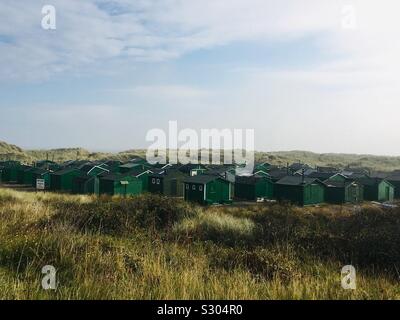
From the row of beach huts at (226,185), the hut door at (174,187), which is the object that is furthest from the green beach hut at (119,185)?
the hut door at (174,187)

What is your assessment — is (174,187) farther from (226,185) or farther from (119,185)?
(226,185)

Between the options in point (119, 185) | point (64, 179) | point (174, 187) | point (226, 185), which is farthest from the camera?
point (64, 179)

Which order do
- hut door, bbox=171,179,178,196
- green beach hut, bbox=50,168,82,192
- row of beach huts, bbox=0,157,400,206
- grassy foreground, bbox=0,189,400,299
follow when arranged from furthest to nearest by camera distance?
green beach hut, bbox=50,168,82,192
hut door, bbox=171,179,178,196
row of beach huts, bbox=0,157,400,206
grassy foreground, bbox=0,189,400,299

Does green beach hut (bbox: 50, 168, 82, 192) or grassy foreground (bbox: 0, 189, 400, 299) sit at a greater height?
grassy foreground (bbox: 0, 189, 400, 299)

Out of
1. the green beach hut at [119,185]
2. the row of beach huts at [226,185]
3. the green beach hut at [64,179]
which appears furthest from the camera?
the green beach hut at [64,179]

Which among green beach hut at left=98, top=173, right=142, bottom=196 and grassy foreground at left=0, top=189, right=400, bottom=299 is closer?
grassy foreground at left=0, top=189, right=400, bottom=299

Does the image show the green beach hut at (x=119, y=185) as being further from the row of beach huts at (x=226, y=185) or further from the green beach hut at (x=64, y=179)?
the green beach hut at (x=64, y=179)

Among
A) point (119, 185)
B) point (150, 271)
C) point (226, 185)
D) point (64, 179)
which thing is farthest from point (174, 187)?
point (150, 271)

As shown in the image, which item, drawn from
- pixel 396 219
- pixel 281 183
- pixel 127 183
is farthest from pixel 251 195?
pixel 396 219

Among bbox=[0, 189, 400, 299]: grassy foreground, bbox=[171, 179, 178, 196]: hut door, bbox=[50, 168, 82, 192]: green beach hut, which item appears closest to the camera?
bbox=[0, 189, 400, 299]: grassy foreground

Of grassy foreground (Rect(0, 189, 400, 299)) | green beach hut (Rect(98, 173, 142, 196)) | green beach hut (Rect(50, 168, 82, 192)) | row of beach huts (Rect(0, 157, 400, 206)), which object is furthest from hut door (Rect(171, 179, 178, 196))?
grassy foreground (Rect(0, 189, 400, 299))

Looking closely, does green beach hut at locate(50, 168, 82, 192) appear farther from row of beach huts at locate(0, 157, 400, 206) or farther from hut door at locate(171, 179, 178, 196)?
hut door at locate(171, 179, 178, 196)

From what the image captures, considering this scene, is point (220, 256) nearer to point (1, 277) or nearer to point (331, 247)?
point (331, 247)

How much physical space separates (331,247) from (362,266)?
192cm
